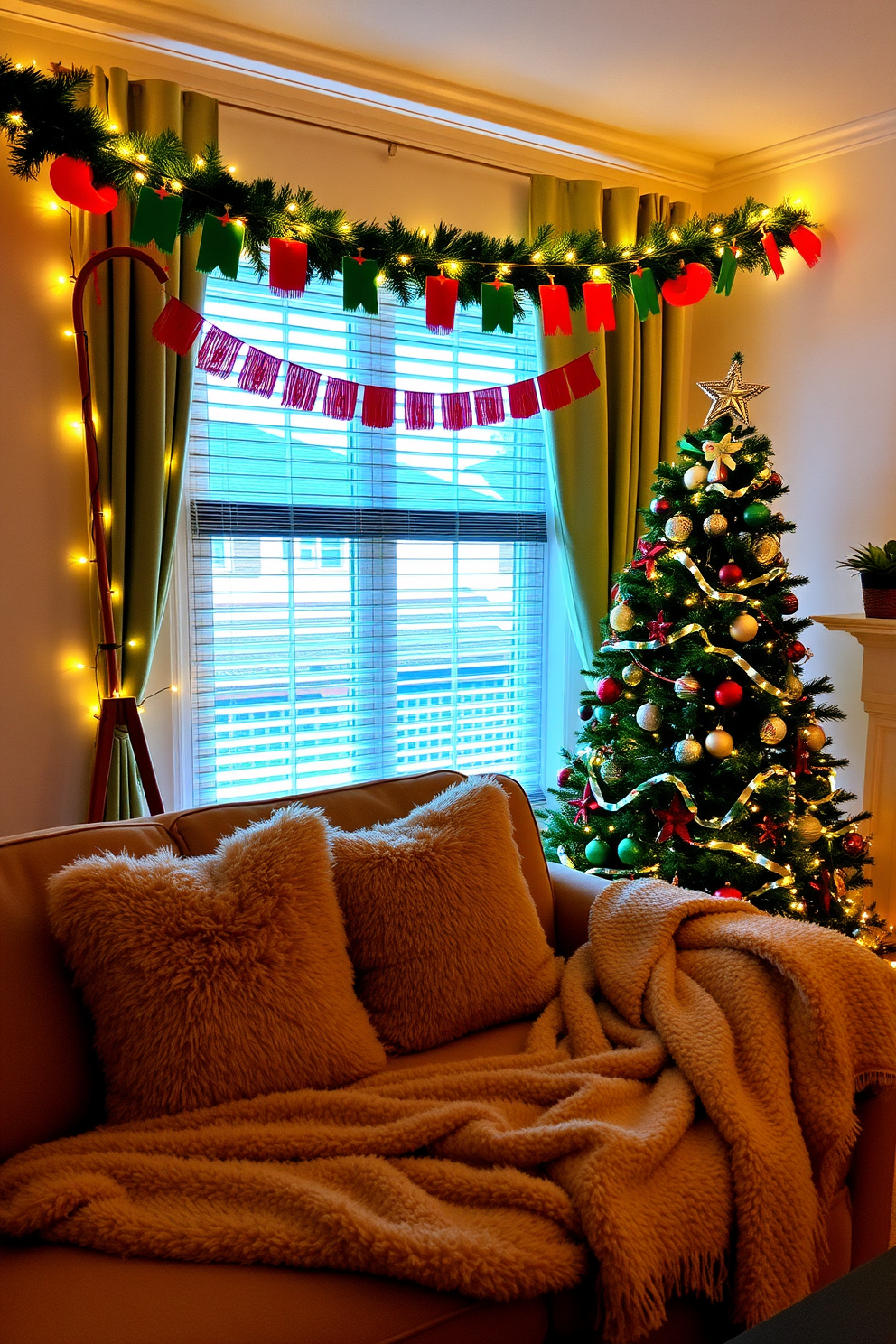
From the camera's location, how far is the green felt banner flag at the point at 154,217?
2.19m

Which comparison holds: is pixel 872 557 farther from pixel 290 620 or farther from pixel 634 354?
pixel 290 620

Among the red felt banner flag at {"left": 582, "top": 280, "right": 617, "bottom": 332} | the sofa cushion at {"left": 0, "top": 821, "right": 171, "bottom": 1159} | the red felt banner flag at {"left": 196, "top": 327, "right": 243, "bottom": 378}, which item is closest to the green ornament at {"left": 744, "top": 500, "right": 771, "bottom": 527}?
the red felt banner flag at {"left": 582, "top": 280, "right": 617, "bottom": 332}

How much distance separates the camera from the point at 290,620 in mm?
3273

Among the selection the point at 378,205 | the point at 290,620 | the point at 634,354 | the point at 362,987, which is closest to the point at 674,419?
the point at 634,354

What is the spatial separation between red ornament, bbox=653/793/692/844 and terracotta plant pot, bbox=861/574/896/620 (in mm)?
918

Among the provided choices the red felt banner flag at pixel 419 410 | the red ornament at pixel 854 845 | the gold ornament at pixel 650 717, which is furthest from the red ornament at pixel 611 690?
the red felt banner flag at pixel 419 410

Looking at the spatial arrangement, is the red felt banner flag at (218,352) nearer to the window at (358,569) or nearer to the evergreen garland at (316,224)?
the evergreen garland at (316,224)

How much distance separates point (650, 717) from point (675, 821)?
1.00ft

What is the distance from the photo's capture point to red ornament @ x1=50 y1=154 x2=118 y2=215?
226 cm

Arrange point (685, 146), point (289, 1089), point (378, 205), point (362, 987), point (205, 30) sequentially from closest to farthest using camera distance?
point (289, 1089) → point (362, 987) → point (205, 30) → point (378, 205) → point (685, 146)

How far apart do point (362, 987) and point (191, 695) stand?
5.20ft

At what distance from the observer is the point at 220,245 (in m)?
2.35

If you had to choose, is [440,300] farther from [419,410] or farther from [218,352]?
[218,352]

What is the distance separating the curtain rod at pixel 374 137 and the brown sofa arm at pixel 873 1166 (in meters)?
3.07
